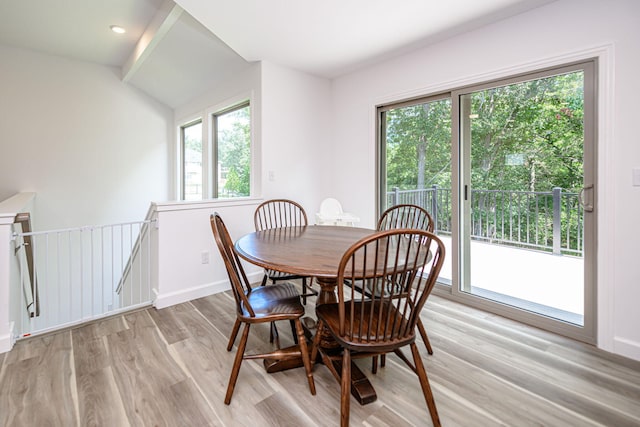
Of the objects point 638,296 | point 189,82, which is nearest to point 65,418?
point 638,296

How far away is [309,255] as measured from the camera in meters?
1.63

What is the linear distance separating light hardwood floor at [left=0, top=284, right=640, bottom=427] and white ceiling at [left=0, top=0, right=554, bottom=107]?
2396 millimetres

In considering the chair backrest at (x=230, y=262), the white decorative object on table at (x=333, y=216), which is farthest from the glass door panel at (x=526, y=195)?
the chair backrest at (x=230, y=262)

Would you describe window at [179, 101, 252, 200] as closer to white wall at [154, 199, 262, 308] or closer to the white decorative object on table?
white wall at [154, 199, 262, 308]

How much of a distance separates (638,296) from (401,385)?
5.27ft

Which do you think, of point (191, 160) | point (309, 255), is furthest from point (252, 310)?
point (191, 160)

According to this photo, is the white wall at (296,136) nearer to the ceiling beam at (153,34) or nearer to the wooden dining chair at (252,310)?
the ceiling beam at (153,34)

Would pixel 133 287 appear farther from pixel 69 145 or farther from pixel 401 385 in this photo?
pixel 401 385

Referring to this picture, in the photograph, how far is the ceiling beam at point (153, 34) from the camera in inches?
116

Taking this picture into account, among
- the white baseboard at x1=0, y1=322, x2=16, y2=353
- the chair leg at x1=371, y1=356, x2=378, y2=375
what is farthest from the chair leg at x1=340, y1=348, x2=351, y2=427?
the white baseboard at x1=0, y1=322, x2=16, y2=353

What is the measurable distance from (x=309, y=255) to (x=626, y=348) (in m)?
2.08

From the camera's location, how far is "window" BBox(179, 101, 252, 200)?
3.91 m

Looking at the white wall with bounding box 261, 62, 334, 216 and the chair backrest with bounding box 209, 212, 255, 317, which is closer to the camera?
the chair backrest with bounding box 209, 212, 255, 317

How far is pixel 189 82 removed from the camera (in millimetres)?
4391
